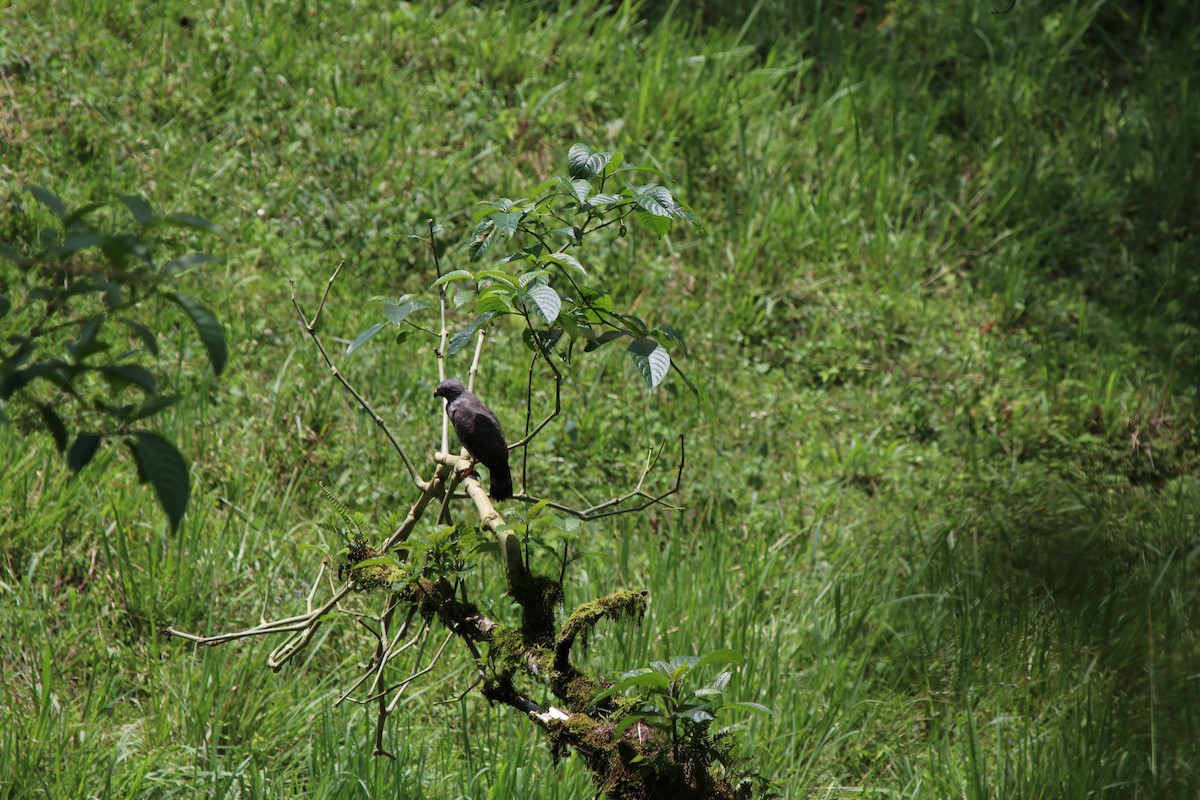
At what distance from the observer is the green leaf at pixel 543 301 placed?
5.08 feet

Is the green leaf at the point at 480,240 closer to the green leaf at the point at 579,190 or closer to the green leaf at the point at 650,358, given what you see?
the green leaf at the point at 579,190

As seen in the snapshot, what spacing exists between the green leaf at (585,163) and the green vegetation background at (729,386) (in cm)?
133

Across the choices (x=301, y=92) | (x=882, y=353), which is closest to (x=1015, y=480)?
(x=882, y=353)

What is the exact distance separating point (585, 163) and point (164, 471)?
3.14ft

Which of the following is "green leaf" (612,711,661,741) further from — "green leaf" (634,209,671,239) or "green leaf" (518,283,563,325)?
"green leaf" (634,209,671,239)

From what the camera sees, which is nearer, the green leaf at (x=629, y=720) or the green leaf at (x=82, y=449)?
the green leaf at (x=82, y=449)

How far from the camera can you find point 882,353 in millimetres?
4535

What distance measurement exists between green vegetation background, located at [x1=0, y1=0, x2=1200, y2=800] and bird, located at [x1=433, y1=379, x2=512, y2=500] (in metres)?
0.73

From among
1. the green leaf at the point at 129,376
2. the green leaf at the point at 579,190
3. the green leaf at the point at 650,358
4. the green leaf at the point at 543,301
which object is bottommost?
the green leaf at the point at 650,358

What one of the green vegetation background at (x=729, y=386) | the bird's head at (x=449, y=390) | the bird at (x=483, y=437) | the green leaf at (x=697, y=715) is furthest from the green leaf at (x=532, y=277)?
Answer: the green vegetation background at (x=729, y=386)

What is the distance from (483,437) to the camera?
1976mm

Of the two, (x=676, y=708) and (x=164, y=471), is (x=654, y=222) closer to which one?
(x=676, y=708)

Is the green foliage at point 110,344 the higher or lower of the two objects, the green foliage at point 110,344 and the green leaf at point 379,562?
the higher

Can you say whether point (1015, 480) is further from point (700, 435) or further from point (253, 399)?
point (253, 399)
